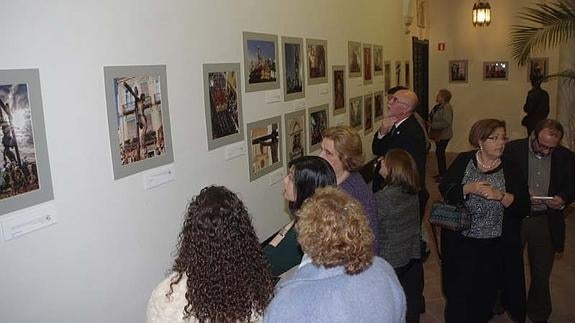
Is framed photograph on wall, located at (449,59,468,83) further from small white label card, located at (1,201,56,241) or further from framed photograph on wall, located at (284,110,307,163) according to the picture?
small white label card, located at (1,201,56,241)

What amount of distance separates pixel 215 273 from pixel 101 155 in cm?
127

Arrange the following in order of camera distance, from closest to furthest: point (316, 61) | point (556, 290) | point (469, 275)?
point (469, 275) → point (556, 290) → point (316, 61)

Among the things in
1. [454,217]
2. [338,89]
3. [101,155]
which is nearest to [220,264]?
[101,155]

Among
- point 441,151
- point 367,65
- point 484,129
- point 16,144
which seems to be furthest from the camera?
point 441,151

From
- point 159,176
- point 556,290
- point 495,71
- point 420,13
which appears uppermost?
point 420,13

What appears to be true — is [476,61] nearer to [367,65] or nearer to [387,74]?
[387,74]

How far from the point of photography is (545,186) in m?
4.39

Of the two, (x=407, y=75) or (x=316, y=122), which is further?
(x=407, y=75)

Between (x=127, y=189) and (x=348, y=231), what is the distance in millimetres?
1622

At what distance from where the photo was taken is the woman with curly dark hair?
6.57 feet

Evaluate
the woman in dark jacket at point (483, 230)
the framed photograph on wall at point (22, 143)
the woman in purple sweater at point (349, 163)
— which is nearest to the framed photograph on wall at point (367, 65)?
the woman in dark jacket at point (483, 230)

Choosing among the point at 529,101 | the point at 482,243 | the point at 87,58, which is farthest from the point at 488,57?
the point at 87,58

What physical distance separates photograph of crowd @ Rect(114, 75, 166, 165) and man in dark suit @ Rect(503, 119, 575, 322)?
106 inches

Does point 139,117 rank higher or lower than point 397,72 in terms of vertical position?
lower
